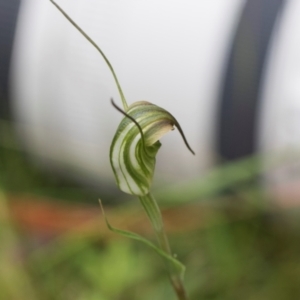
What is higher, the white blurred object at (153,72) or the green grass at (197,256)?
the white blurred object at (153,72)

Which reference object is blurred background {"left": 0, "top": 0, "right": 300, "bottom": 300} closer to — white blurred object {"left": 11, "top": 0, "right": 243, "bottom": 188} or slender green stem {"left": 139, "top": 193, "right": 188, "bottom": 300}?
white blurred object {"left": 11, "top": 0, "right": 243, "bottom": 188}

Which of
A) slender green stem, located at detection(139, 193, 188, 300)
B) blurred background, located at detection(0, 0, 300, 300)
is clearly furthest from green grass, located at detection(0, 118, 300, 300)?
slender green stem, located at detection(139, 193, 188, 300)

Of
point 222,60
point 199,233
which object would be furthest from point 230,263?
point 222,60

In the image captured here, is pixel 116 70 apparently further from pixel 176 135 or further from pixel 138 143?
pixel 138 143


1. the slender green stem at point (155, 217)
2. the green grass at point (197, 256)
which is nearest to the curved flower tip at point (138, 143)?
the slender green stem at point (155, 217)

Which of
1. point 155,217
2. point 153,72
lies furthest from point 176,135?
point 155,217

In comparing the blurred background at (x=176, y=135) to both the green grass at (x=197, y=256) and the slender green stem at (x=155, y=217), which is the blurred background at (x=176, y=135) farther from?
the slender green stem at (x=155, y=217)

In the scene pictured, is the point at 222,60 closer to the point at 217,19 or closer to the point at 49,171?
the point at 217,19
